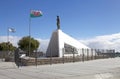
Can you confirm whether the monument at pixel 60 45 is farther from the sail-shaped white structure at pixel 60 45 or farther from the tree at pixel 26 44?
the tree at pixel 26 44

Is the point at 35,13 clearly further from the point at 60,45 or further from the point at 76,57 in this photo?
the point at 76,57

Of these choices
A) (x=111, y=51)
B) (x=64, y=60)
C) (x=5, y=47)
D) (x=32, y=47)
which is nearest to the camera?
(x=64, y=60)

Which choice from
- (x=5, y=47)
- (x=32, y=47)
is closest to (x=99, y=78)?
(x=32, y=47)

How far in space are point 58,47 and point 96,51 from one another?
8.68 m

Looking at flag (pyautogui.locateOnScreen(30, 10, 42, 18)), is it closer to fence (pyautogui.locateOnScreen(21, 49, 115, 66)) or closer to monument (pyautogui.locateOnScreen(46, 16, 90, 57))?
monument (pyautogui.locateOnScreen(46, 16, 90, 57))

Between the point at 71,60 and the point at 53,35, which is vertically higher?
the point at 53,35

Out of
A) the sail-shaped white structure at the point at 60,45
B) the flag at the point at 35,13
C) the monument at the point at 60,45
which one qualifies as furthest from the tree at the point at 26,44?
the flag at the point at 35,13

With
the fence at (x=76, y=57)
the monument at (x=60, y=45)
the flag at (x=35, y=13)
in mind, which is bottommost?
the fence at (x=76, y=57)

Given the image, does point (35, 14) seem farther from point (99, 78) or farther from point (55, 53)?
point (99, 78)

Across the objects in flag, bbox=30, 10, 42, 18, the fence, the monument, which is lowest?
the fence

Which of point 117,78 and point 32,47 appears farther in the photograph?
point 32,47

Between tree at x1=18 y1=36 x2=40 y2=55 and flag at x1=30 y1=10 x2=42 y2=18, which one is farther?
tree at x1=18 y1=36 x2=40 y2=55

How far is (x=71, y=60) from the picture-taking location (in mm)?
37594

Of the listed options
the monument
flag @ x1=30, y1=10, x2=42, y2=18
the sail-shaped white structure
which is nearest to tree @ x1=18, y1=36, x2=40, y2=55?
the monument
